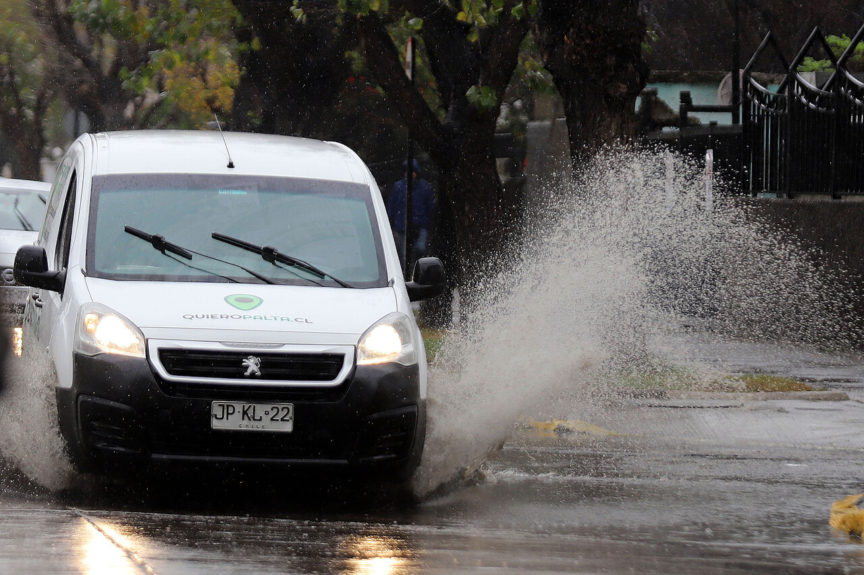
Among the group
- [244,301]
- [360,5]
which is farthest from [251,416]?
[360,5]

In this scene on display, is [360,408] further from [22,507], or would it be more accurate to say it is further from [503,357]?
[503,357]

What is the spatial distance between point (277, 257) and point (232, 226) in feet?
1.15

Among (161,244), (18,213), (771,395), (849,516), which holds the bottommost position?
(18,213)

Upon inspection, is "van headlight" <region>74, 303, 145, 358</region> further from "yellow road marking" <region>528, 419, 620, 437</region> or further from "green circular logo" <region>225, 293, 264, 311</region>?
"yellow road marking" <region>528, 419, 620, 437</region>

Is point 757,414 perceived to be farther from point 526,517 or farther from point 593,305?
point 526,517

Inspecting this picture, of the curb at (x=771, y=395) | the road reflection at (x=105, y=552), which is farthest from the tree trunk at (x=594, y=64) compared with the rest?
the road reflection at (x=105, y=552)

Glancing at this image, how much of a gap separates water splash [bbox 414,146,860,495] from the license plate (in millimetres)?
1017

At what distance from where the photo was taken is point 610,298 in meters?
14.0

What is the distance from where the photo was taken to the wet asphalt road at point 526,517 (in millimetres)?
6168

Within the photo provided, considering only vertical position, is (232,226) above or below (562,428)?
above

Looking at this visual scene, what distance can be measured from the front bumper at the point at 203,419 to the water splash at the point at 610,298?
760 mm

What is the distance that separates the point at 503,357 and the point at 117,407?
3868mm

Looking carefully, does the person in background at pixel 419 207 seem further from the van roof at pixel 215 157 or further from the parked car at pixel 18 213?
the van roof at pixel 215 157

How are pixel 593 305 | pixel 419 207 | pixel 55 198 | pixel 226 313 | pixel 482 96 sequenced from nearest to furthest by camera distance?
pixel 226 313
pixel 55 198
pixel 593 305
pixel 482 96
pixel 419 207
